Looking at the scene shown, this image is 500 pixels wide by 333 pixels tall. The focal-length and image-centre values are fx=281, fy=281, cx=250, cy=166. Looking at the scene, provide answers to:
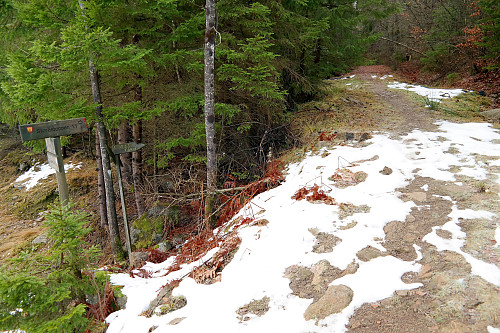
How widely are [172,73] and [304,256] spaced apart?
6.51 meters

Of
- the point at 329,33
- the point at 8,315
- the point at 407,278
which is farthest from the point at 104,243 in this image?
the point at 329,33

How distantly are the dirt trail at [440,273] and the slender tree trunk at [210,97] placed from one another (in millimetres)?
3453

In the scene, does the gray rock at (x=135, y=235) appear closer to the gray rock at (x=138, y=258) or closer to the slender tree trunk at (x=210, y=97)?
the gray rock at (x=138, y=258)

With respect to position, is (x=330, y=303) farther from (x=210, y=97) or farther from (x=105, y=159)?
(x=105, y=159)

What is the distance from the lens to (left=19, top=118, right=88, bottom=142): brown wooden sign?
163 inches

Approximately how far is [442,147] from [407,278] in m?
4.55

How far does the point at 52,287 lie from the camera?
3.22 meters

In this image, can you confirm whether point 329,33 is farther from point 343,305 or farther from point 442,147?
point 343,305

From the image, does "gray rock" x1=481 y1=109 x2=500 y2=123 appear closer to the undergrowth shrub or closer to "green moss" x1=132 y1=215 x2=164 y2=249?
"green moss" x1=132 y1=215 x2=164 y2=249

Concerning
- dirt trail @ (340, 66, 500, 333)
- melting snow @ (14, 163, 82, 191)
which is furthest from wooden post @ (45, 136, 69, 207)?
melting snow @ (14, 163, 82, 191)

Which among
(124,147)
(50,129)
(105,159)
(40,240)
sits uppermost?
(50,129)

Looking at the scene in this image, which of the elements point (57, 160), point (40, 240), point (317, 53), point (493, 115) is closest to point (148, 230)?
point (57, 160)

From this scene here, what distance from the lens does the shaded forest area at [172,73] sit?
517cm

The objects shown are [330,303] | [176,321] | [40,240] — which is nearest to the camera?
[330,303]
